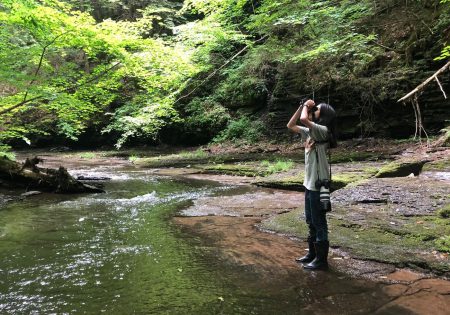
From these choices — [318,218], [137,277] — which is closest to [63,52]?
[137,277]

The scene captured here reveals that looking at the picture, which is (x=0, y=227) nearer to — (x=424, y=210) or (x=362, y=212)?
(x=362, y=212)

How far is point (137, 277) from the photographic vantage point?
4121 millimetres

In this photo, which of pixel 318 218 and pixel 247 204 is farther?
pixel 247 204

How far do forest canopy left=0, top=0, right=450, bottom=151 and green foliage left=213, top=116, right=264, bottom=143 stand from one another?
0.07 meters

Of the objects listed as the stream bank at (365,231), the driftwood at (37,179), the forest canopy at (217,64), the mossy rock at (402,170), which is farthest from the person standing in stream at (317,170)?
the driftwood at (37,179)

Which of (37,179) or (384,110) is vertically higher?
(384,110)

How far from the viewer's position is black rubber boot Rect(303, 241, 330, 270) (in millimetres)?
4242

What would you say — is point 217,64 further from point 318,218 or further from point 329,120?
point 318,218

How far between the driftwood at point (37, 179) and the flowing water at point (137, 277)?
10.0 ft

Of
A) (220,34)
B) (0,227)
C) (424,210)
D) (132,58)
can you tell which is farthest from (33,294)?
(220,34)

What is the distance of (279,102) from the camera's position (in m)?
19.7

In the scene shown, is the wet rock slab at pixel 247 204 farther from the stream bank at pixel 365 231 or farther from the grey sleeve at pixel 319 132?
the grey sleeve at pixel 319 132

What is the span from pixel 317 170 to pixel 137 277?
2.41 metres

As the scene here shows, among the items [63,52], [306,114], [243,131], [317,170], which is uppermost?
[63,52]
